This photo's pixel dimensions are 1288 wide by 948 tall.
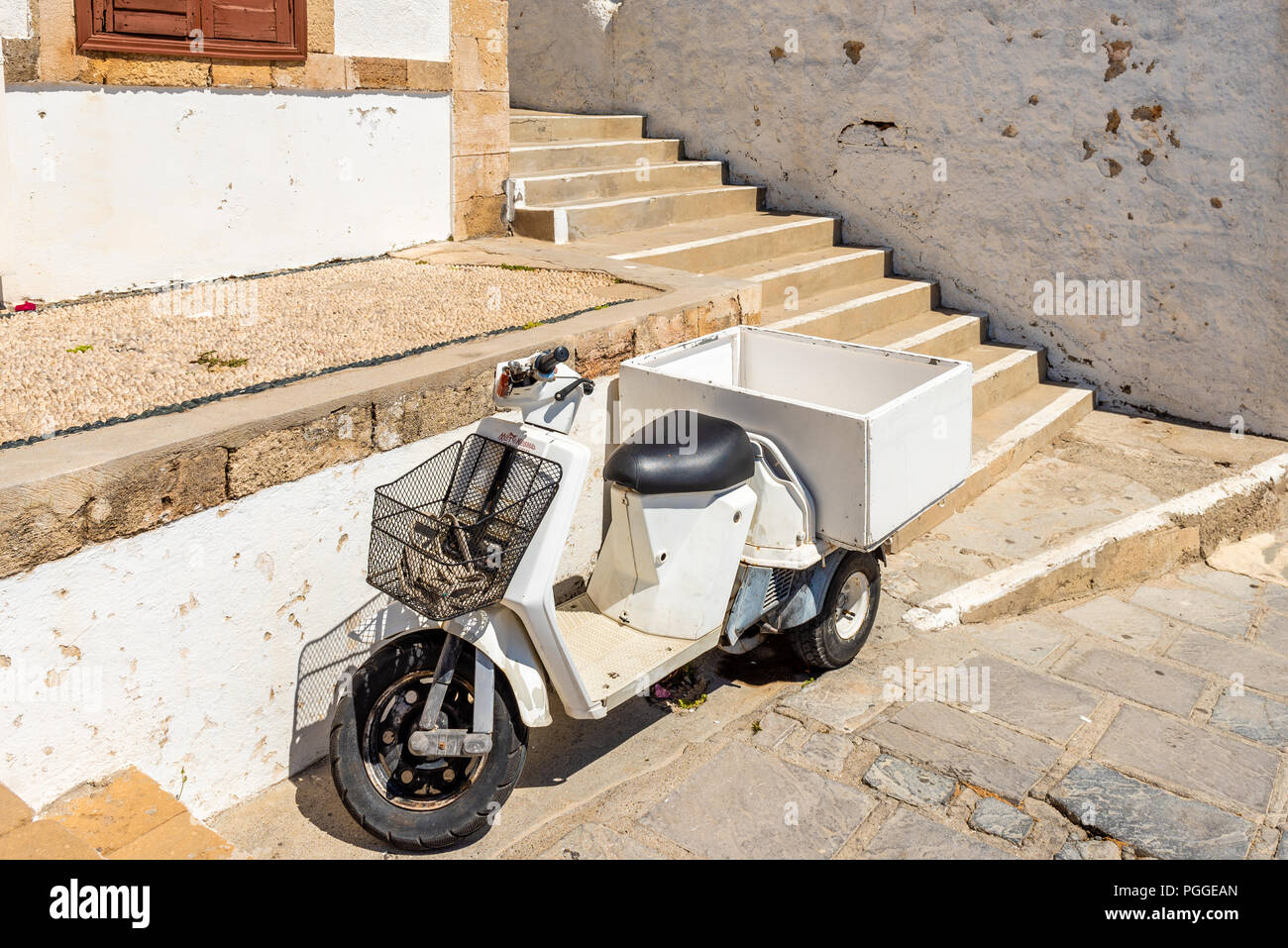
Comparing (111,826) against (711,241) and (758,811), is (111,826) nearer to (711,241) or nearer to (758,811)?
(758,811)

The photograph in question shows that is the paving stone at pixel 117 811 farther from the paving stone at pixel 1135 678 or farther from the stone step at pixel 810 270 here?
the stone step at pixel 810 270

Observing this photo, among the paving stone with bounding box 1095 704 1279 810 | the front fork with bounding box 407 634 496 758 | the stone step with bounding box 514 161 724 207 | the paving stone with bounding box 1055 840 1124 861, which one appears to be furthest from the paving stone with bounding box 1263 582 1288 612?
the stone step with bounding box 514 161 724 207

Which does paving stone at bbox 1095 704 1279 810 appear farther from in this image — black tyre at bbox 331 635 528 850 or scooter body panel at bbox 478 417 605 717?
black tyre at bbox 331 635 528 850

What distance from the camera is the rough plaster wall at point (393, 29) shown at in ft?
18.2

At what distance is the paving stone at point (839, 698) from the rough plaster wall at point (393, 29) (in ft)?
12.7

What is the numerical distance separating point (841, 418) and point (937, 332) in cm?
377

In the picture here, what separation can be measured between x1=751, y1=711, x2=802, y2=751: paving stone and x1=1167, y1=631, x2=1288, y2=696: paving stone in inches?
68.7

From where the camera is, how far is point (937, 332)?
7086 mm

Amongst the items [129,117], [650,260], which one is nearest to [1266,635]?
[650,260]

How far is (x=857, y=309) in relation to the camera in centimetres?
681

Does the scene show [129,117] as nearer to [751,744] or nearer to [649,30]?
[751,744]

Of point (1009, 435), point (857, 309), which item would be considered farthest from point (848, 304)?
point (1009, 435)

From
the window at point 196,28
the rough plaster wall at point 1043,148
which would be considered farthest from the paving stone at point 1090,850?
the window at point 196,28

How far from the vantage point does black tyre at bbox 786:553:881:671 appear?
4051 millimetres
